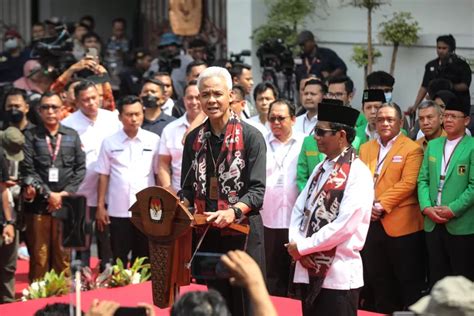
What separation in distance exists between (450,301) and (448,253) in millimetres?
4848

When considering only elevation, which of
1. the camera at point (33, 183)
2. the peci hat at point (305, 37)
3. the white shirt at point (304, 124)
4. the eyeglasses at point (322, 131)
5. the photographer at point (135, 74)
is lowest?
the camera at point (33, 183)

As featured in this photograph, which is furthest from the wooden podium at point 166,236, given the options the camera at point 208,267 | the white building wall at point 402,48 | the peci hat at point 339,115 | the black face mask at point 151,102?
the white building wall at point 402,48

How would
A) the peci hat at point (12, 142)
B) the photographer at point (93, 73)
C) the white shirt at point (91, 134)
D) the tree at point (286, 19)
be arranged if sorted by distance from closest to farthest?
1. the peci hat at point (12, 142)
2. the white shirt at point (91, 134)
3. the photographer at point (93, 73)
4. the tree at point (286, 19)

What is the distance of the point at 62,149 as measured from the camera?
10.8 m

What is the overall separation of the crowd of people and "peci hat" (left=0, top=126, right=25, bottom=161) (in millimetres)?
12

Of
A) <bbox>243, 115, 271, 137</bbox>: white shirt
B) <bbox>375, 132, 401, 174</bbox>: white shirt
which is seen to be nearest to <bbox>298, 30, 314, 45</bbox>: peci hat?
<bbox>243, 115, 271, 137</bbox>: white shirt

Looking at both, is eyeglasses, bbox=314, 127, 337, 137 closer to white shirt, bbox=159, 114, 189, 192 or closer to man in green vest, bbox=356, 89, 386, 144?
man in green vest, bbox=356, 89, 386, 144

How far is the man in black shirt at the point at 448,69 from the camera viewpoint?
456 inches

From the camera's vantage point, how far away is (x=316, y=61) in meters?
14.1

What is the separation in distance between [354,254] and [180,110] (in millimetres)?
5748

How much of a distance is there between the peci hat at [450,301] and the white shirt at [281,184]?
18.1 ft

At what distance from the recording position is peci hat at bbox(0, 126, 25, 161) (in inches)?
408

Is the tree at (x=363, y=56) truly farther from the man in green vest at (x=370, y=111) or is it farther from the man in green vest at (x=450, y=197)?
the man in green vest at (x=450, y=197)

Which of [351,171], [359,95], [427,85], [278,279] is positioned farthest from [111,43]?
[351,171]
